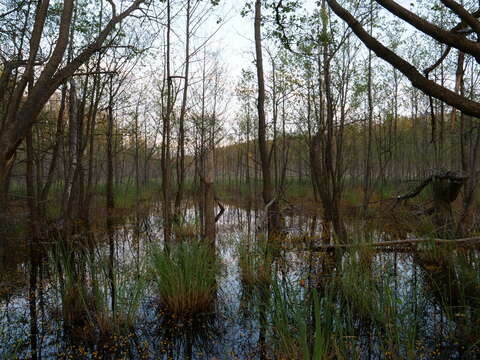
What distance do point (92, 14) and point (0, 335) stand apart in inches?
368

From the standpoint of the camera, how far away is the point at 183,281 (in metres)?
3.88

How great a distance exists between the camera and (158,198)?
2202 centimetres

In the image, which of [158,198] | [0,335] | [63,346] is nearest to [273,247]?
[63,346]

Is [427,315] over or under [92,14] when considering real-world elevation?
under

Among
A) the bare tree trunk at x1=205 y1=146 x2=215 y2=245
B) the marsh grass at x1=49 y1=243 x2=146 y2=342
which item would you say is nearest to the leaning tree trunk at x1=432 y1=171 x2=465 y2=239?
the bare tree trunk at x1=205 y1=146 x2=215 y2=245

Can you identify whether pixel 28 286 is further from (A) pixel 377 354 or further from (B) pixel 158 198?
(B) pixel 158 198

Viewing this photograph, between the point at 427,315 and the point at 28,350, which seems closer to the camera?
the point at 28,350

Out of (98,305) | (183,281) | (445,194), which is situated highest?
(445,194)

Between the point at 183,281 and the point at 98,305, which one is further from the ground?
the point at 183,281

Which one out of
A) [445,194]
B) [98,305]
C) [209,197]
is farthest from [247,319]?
[445,194]

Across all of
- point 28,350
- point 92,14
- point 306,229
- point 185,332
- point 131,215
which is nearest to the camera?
point 28,350

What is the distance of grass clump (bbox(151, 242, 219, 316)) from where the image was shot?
3861mm

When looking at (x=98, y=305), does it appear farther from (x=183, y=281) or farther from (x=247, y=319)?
(x=247, y=319)

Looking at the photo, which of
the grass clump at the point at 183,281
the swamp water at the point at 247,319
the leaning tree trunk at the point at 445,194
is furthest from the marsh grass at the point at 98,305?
the leaning tree trunk at the point at 445,194
